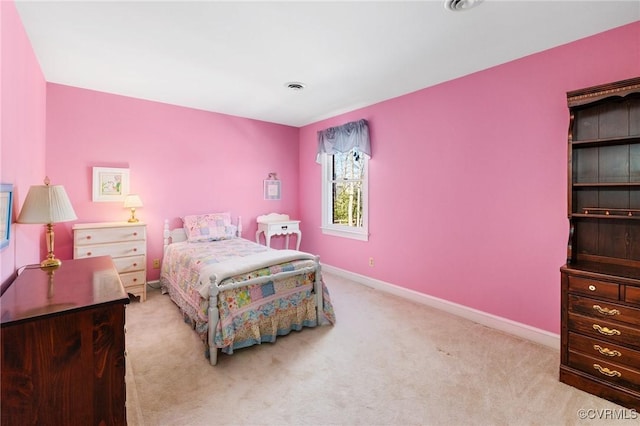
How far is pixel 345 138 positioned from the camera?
4.25 meters

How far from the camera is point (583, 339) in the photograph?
1970 millimetres

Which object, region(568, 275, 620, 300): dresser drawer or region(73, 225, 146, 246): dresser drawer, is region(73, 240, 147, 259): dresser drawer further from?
Answer: region(568, 275, 620, 300): dresser drawer

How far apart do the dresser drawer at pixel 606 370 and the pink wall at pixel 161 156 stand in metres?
4.04

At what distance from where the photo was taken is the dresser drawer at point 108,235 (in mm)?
3172

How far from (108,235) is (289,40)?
277 cm

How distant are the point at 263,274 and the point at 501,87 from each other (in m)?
2.70

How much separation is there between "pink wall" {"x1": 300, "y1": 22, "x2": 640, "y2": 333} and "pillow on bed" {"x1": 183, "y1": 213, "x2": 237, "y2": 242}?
6.57ft

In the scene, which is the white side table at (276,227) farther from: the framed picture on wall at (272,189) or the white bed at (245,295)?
the white bed at (245,295)

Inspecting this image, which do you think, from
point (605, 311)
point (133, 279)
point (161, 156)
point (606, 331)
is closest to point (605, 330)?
point (606, 331)

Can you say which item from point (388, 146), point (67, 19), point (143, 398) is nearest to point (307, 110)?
point (388, 146)

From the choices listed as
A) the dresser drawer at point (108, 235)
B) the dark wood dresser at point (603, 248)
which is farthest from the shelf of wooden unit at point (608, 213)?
the dresser drawer at point (108, 235)

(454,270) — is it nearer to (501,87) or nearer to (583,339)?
(583,339)

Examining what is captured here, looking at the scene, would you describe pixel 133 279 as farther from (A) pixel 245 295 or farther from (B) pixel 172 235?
(A) pixel 245 295

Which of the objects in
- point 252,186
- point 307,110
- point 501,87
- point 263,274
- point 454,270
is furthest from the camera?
point 252,186
